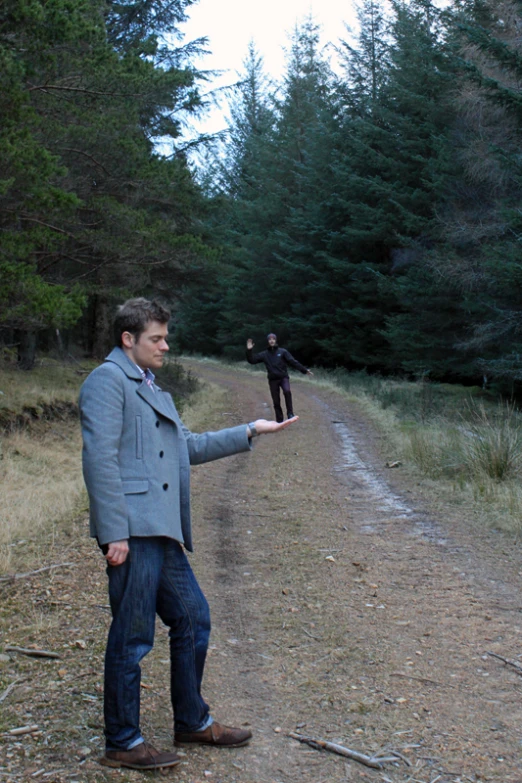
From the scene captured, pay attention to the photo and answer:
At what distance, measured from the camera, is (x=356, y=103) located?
120 feet

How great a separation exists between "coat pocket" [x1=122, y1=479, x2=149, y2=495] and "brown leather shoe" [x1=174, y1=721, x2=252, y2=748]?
1208 millimetres

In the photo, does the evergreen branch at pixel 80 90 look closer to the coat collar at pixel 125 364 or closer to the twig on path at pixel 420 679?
the coat collar at pixel 125 364

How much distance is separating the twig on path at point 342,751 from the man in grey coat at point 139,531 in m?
0.34

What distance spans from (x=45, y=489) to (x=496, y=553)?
568 cm

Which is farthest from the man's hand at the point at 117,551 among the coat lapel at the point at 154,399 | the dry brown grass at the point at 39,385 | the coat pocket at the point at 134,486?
the dry brown grass at the point at 39,385

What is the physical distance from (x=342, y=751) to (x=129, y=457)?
174cm

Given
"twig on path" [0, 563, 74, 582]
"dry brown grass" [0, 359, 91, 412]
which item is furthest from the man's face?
"dry brown grass" [0, 359, 91, 412]

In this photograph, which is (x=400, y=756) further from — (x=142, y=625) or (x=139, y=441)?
(x=139, y=441)

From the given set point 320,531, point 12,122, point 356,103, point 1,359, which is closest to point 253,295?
point 356,103

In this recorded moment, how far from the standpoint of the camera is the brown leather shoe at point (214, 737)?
144 inches

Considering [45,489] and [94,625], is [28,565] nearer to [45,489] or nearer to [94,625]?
[94,625]

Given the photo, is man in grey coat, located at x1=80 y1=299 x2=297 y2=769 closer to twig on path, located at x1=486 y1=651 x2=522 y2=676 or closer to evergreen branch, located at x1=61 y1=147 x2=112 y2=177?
twig on path, located at x1=486 y1=651 x2=522 y2=676

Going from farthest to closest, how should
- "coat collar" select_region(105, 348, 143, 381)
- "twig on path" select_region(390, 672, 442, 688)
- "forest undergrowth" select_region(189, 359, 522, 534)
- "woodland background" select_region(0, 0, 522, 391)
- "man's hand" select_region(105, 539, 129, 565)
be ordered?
"woodland background" select_region(0, 0, 522, 391) < "forest undergrowth" select_region(189, 359, 522, 534) < "twig on path" select_region(390, 672, 442, 688) < "coat collar" select_region(105, 348, 143, 381) < "man's hand" select_region(105, 539, 129, 565)

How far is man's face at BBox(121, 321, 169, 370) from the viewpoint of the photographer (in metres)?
3.58
